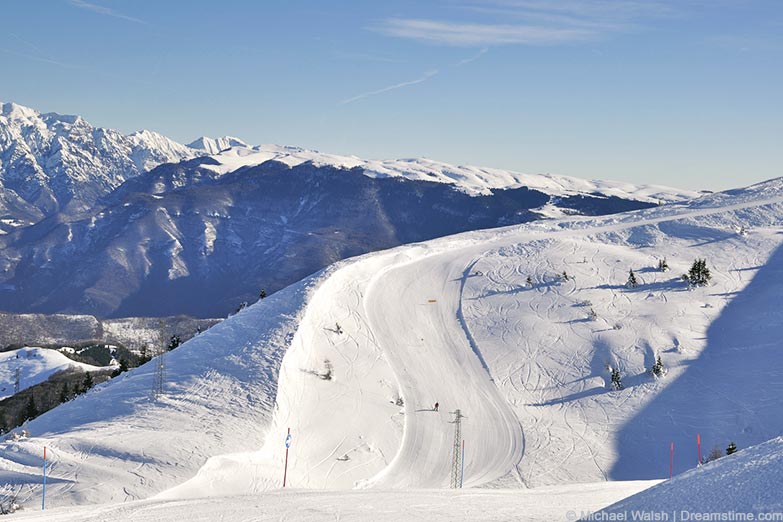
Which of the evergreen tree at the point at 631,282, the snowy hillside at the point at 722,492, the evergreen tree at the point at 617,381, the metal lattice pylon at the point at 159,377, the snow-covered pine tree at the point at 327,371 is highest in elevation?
the snowy hillside at the point at 722,492

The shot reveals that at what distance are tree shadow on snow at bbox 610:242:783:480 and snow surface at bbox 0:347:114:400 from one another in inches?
3941

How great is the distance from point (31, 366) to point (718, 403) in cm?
12263

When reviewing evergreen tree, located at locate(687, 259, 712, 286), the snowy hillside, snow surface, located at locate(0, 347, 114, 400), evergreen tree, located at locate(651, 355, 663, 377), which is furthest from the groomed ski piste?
snow surface, located at locate(0, 347, 114, 400)

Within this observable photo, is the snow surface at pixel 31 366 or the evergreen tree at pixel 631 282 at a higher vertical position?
the evergreen tree at pixel 631 282

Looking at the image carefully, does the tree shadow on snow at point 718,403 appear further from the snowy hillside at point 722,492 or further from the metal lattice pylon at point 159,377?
the snowy hillside at point 722,492

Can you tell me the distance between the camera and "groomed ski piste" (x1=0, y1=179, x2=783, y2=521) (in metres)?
27.5

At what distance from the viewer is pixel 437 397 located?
43562 millimetres

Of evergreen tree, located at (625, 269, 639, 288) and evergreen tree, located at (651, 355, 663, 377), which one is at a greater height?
evergreen tree, located at (625, 269, 639, 288)

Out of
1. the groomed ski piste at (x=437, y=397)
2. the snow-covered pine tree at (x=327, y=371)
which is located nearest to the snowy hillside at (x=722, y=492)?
the groomed ski piste at (x=437, y=397)

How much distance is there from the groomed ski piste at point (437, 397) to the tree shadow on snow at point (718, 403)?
0.46 ft

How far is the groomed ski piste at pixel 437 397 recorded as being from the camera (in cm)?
2753

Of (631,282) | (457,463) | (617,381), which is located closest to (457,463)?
(457,463)

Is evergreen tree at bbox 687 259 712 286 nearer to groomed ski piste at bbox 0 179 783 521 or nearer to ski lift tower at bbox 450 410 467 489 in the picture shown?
groomed ski piste at bbox 0 179 783 521

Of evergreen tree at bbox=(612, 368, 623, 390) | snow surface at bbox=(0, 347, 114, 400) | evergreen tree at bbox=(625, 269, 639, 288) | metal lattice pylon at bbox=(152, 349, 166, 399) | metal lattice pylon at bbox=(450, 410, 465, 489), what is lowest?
snow surface at bbox=(0, 347, 114, 400)
